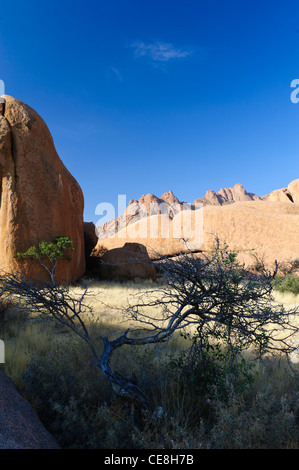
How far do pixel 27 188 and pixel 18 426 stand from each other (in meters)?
11.1

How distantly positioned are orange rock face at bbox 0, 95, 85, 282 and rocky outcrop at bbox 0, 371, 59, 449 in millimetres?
9378

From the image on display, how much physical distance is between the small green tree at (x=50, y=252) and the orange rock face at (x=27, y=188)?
0.28 meters

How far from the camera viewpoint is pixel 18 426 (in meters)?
2.16

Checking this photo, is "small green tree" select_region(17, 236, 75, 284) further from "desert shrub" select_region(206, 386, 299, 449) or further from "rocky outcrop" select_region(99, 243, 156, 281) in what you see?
"desert shrub" select_region(206, 386, 299, 449)

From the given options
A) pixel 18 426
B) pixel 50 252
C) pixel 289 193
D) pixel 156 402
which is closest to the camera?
pixel 18 426

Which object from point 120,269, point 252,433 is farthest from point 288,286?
point 252,433

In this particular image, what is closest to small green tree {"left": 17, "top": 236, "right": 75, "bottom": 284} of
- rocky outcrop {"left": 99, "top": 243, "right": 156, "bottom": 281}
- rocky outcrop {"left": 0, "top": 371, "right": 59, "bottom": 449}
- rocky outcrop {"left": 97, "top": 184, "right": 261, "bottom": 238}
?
rocky outcrop {"left": 99, "top": 243, "right": 156, "bottom": 281}

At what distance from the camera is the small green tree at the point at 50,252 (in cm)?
1138

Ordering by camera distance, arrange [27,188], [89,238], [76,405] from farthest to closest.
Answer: [89,238] < [27,188] < [76,405]

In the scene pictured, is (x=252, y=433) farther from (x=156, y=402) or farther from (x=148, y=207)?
(x=148, y=207)

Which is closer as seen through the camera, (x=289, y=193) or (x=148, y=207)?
(x=289, y=193)

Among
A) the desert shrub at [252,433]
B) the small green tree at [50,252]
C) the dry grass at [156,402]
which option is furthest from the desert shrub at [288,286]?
the desert shrub at [252,433]

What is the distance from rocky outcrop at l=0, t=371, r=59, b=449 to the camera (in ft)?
6.48
